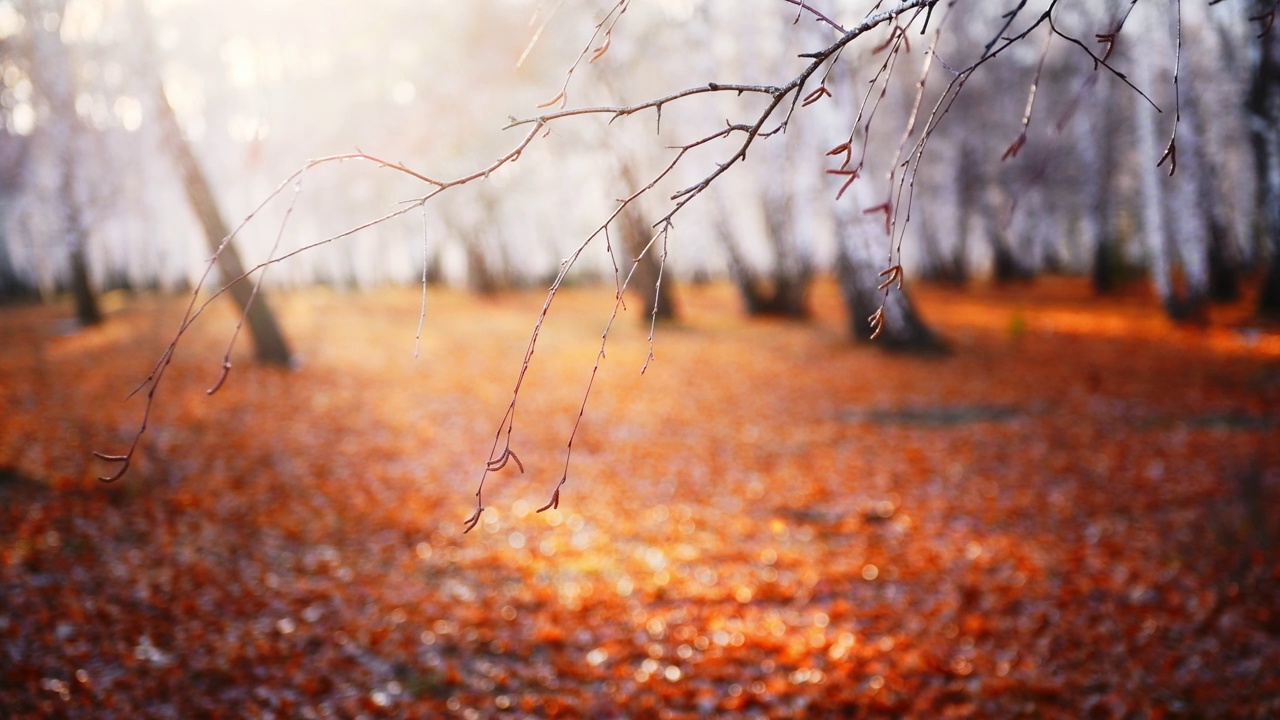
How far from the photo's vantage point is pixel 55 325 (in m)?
14.6

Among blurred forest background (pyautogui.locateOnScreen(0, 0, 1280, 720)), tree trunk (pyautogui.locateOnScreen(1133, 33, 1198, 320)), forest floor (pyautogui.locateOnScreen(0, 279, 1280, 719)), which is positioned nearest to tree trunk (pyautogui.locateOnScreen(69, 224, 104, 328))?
blurred forest background (pyautogui.locateOnScreen(0, 0, 1280, 720))

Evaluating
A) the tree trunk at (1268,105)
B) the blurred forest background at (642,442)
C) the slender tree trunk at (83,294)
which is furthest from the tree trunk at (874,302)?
the slender tree trunk at (83,294)

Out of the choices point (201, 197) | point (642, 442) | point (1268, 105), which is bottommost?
point (642, 442)

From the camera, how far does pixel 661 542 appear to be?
5.70m

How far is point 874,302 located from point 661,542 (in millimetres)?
6390

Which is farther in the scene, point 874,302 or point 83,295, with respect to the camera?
point 83,295

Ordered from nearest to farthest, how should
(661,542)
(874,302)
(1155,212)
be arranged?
(661,542)
(874,302)
(1155,212)

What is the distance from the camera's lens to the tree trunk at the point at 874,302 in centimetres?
1030

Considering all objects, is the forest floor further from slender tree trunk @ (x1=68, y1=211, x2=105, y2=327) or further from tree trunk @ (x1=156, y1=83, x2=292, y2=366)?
slender tree trunk @ (x1=68, y1=211, x2=105, y2=327)

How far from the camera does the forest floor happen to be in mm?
3783

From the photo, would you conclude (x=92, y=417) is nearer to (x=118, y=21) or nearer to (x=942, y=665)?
(x=942, y=665)

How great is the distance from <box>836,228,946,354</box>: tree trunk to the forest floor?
0.49 meters

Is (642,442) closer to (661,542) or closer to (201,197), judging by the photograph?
(661,542)

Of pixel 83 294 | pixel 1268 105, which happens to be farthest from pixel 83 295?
pixel 1268 105
